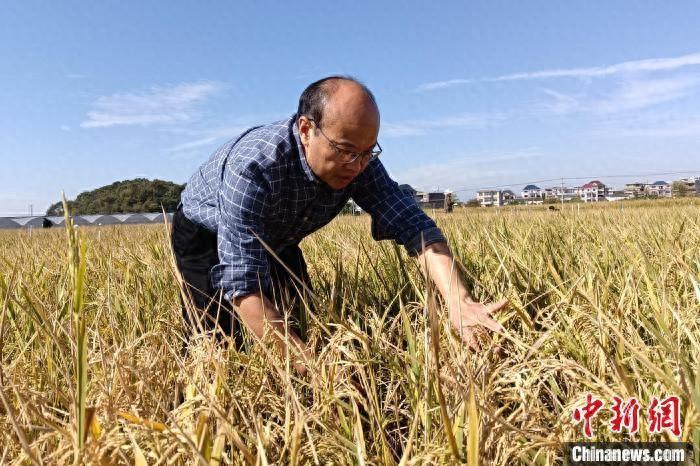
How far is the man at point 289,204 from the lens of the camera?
140cm

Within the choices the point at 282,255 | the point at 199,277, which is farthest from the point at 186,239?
the point at 282,255

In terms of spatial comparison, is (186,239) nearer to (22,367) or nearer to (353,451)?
(22,367)

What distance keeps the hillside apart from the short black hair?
47337 millimetres

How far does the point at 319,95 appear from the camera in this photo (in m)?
1.48

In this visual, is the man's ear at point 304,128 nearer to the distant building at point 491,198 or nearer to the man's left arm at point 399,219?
the man's left arm at point 399,219

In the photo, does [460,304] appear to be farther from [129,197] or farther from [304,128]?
[129,197]

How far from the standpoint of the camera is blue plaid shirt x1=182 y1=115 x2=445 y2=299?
147 cm

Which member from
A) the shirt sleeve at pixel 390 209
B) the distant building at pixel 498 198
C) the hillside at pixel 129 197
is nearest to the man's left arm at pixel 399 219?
the shirt sleeve at pixel 390 209

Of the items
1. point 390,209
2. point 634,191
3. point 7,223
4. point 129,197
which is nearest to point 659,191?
point 634,191

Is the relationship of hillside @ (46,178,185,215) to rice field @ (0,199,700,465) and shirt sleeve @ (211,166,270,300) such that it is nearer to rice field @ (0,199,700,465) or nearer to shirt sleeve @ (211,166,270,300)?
shirt sleeve @ (211,166,270,300)

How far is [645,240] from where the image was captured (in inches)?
84.0

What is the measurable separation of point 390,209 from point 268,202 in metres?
0.48

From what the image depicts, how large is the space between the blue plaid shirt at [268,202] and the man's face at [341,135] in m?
0.12

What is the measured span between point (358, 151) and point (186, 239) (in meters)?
0.89
